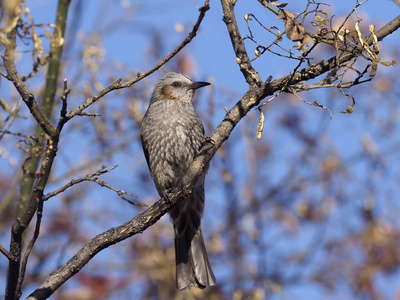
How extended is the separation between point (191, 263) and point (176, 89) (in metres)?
1.61

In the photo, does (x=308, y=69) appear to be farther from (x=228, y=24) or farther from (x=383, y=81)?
(x=383, y=81)

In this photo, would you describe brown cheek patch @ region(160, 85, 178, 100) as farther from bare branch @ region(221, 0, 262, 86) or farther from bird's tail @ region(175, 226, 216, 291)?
bare branch @ region(221, 0, 262, 86)

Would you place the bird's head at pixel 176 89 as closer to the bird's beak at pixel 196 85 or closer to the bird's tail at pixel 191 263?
the bird's beak at pixel 196 85

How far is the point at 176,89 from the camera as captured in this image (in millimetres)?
5652

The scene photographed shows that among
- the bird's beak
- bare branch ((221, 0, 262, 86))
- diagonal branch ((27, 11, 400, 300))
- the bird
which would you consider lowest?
diagonal branch ((27, 11, 400, 300))

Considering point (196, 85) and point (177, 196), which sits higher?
point (196, 85)

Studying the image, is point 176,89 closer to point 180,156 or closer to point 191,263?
point 180,156

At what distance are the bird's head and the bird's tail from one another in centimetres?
124

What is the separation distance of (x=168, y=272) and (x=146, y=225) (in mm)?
3244

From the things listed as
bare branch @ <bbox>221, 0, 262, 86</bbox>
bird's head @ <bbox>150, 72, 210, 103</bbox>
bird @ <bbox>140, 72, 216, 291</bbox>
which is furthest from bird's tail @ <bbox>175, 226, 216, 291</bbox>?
bare branch @ <bbox>221, 0, 262, 86</bbox>

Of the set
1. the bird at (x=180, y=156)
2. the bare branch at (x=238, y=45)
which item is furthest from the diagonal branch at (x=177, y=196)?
the bird at (x=180, y=156)

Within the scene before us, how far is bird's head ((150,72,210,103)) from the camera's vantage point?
18.4ft

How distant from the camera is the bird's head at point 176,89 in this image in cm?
559

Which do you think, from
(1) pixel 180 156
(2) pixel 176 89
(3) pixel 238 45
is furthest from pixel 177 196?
(2) pixel 176 89
